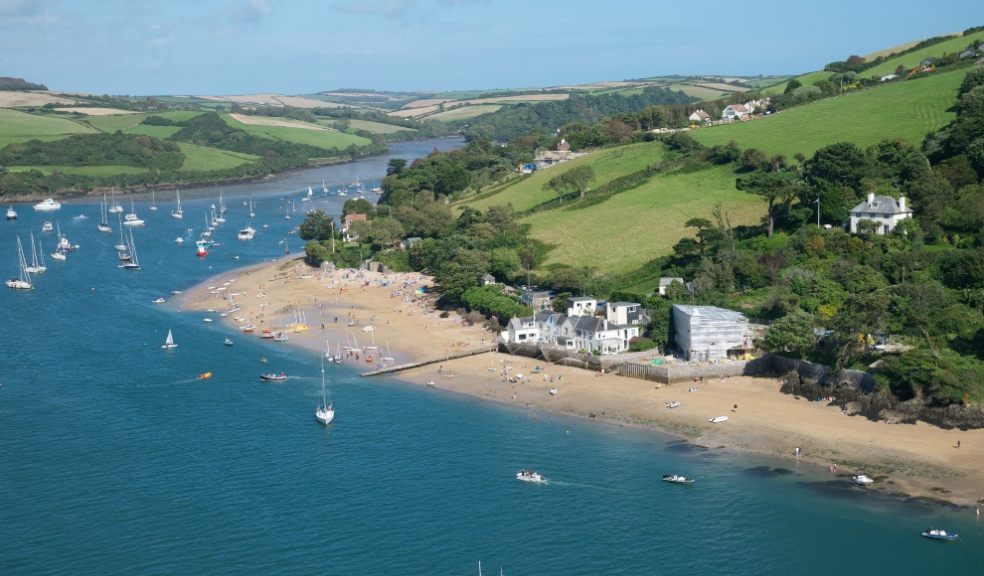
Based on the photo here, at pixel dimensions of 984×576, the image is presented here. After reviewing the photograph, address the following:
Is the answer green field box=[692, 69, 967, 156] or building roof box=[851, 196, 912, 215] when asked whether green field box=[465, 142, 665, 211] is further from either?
building roof box=[851, 196, 912, 215]

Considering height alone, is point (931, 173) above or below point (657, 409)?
above

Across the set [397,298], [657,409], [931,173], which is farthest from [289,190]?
[657,409]

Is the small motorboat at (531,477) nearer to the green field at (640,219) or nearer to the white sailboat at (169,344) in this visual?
the white sailboat at (169,344)

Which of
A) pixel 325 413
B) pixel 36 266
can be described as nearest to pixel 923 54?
pixel 325 413

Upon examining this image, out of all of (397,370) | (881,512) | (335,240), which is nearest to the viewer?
(881,512)

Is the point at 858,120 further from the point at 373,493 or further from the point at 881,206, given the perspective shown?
the point at 373,493

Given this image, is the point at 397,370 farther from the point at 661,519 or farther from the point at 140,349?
the point at 661,519

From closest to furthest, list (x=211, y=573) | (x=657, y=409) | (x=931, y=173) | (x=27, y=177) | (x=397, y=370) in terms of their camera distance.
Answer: (x=211, y=573) → (x=657, y=409) → (x=397, y=370) → (x=931, y=173) → (x=27, y=177)
